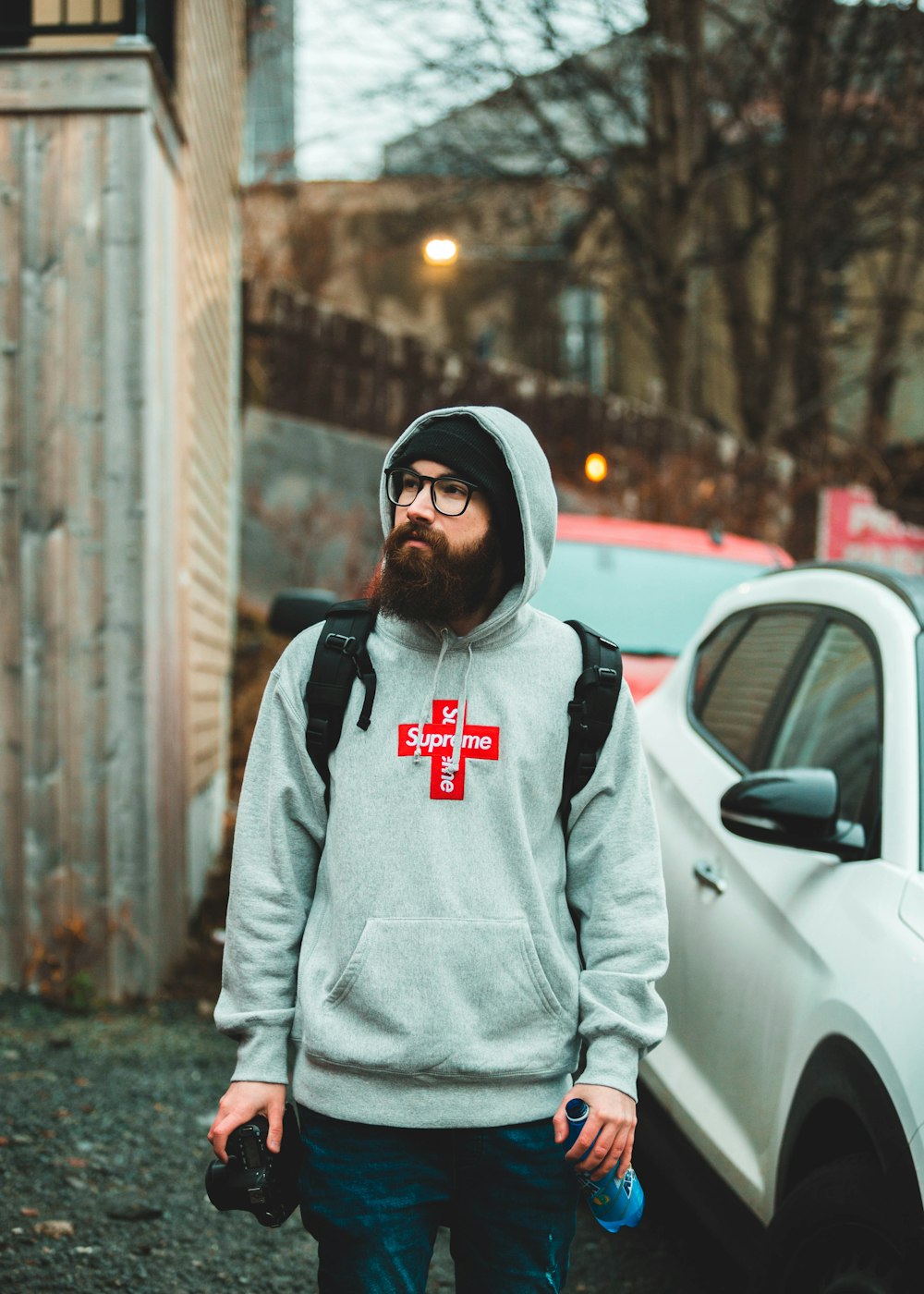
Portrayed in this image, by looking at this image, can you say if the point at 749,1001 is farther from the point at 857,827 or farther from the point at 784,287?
the point at 784,287

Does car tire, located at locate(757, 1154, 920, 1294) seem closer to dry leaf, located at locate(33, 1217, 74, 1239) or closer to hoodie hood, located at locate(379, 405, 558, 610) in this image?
hoodie hood, located at locate(379, 405, 558, 610)

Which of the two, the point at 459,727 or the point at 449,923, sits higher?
the point at 459,727

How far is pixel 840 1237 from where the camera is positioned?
2252 millimetres

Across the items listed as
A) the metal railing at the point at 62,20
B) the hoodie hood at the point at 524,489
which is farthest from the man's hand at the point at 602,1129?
the metal railing at the point at 62,20

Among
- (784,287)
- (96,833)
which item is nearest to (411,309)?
(784,287)

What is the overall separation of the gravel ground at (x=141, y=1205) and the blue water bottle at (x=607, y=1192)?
1.59 m

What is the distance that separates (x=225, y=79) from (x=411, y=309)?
61.1 ft

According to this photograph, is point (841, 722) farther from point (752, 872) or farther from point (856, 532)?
point (856, 532)

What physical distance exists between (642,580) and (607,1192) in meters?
4.66

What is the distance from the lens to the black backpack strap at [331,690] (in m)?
2.09

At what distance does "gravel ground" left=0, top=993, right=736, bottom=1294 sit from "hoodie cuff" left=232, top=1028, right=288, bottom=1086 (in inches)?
59.9

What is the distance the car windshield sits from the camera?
243 inches

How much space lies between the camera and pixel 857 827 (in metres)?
2.68

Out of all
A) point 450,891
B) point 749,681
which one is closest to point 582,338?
point 749,681
